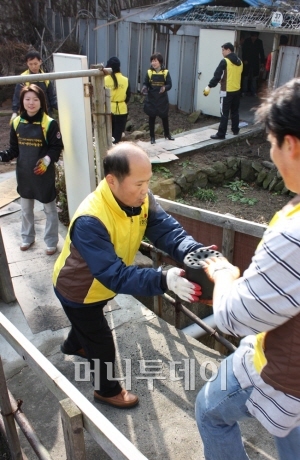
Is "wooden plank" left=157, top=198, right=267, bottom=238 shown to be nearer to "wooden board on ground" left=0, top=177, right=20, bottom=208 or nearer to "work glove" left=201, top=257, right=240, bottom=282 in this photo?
"work glove" left=201, top=257, right=240, bottom=282

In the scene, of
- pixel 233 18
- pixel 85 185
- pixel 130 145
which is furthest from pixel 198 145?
pixel 130 145

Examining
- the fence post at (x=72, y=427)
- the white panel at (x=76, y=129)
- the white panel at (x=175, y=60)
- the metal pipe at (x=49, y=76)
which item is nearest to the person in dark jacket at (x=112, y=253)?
the fence post at (x=72, y=427)

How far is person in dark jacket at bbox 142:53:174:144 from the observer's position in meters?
9.11

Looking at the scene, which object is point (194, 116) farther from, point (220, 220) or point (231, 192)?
point (220, 220)

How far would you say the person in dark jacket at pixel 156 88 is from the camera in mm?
9109

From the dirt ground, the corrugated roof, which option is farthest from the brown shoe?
the corrugated roof

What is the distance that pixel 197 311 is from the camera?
4609 mm

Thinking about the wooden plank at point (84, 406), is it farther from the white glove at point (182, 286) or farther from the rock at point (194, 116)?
the rock at point (194, 116)

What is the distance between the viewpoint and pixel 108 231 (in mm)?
A: 2301

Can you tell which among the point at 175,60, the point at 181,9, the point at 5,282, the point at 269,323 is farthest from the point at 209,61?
the point at 269,323

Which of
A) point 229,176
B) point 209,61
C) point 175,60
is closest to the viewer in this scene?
point 229,176

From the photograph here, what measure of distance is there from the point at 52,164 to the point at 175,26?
9315mm

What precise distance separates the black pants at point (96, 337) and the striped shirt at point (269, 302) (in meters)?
1.22

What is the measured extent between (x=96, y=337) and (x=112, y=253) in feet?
2.35
